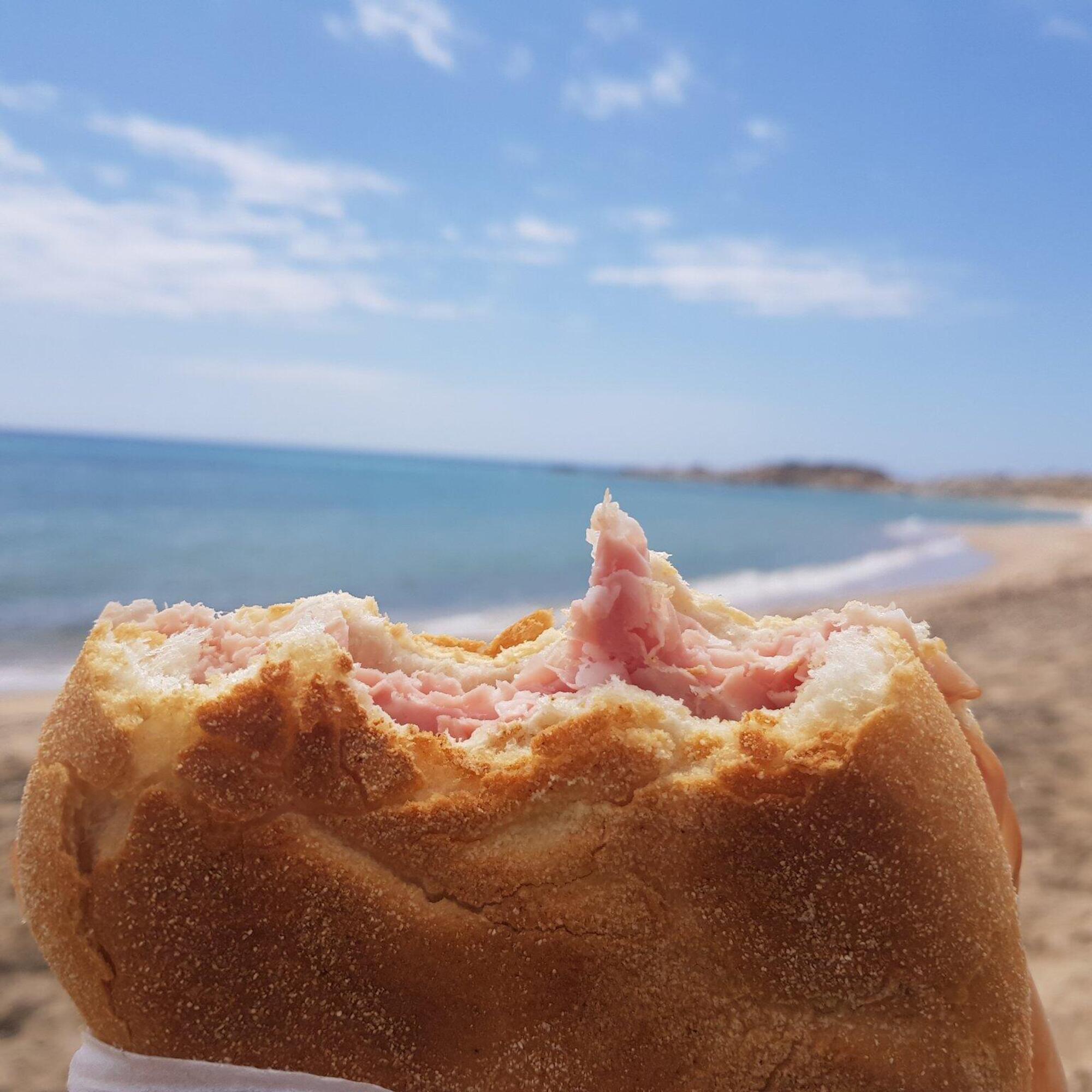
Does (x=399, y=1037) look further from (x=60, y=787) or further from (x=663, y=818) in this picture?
(x=60, y=787)

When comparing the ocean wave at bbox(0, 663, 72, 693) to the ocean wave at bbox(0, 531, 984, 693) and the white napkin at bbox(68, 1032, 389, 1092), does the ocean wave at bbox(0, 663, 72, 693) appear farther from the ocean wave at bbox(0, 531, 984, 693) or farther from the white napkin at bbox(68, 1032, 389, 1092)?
the white napkin at bbox(68, 1032, 389, 1092)

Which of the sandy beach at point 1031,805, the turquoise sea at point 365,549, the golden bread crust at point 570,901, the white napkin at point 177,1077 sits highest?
the golden bread crust at point 570,901

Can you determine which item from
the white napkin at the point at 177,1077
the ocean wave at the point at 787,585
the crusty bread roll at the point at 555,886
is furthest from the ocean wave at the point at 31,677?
the crusty bread roll at the point at 555,886

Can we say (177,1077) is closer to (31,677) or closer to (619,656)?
(619,656)

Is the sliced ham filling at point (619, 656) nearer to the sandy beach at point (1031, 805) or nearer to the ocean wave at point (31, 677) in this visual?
the sandy beach at point (1031, 805)

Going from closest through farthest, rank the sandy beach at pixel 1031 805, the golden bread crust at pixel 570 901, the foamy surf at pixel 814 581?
the golden bread crust at pixel 570 901
the sandy beach at pixel 1031 805
the foamy surf at pixel 814 581

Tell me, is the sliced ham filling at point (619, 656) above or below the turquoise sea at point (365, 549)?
above

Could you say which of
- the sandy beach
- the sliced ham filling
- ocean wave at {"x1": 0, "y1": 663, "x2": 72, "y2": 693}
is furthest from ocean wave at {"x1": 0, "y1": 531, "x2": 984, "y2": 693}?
the sliced ham filling

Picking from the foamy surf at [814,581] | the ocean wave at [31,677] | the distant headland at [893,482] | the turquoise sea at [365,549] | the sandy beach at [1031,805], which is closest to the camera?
the sandy beach at [1031,805]

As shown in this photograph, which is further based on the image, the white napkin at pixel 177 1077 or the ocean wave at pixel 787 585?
the ocean wave at pixel 787 585
